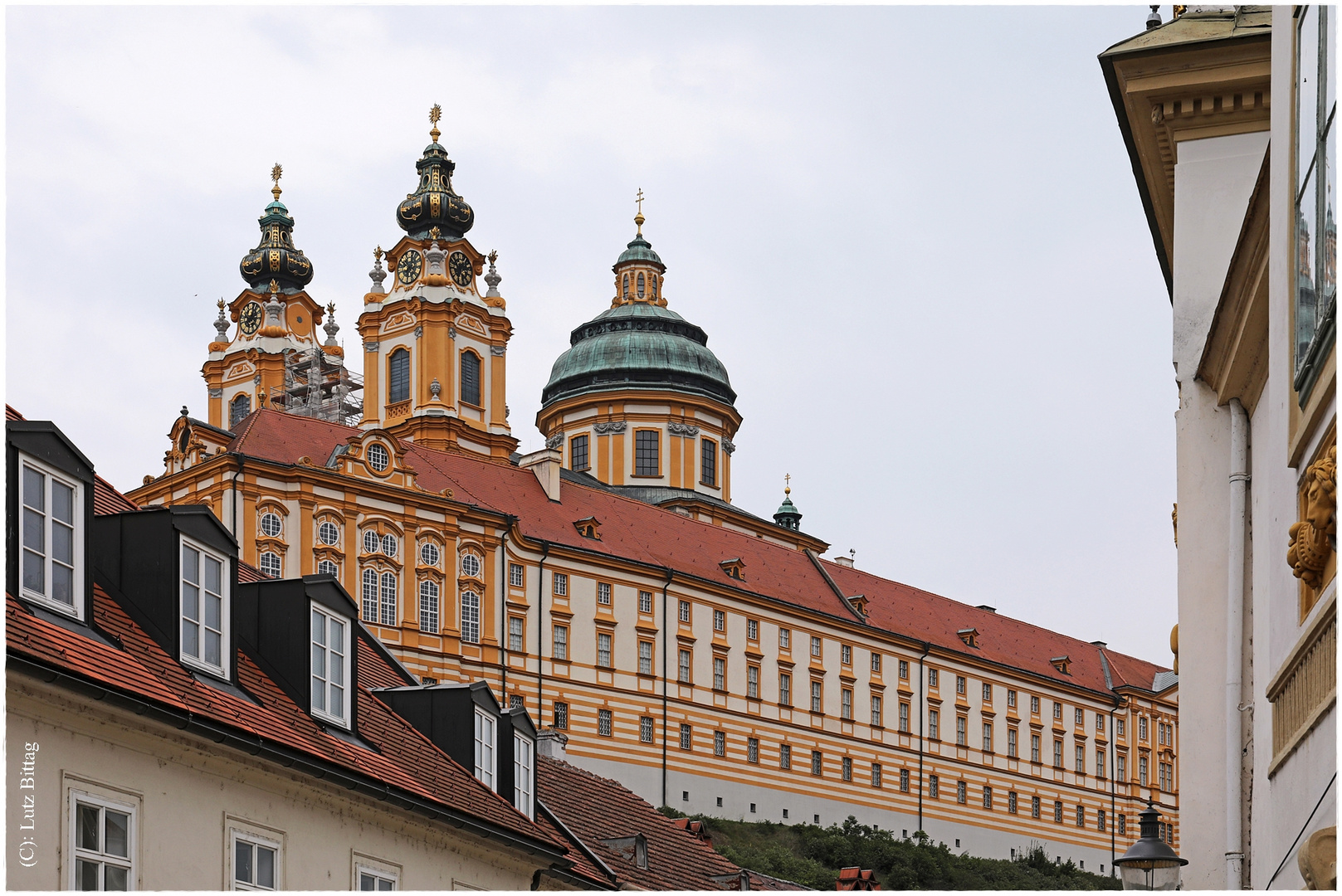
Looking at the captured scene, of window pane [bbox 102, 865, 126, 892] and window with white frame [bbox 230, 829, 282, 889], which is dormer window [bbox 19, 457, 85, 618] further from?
window with white frame [bbox 230, 829, 282, 889]

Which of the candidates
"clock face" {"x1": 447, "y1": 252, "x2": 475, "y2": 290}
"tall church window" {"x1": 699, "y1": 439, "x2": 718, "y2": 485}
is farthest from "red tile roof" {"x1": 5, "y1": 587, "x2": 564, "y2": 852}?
"tall church window" {"x1": 699, "y1": 439, "x2": 718, "y2": 485}

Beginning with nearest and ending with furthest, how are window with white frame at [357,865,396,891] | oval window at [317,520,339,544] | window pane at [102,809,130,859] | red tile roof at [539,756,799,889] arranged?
window pane at [102,809,130,859]
window with white frame at [357,865,396,891]
red tile roof at [539,756,799,889]
oval window at [317,520,339,544]

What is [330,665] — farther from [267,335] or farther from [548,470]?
[267,335]

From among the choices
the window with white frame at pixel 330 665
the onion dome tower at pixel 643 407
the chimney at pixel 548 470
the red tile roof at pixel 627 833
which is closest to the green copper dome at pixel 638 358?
the onion dome tower at pixel 643 407

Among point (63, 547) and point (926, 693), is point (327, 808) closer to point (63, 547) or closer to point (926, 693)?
point (63, 547)

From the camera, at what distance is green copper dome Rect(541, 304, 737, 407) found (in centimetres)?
10569

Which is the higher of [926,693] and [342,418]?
[342,418]

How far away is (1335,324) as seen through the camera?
9.29 metres

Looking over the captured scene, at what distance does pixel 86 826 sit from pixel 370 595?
58.4m

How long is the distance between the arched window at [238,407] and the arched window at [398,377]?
60.3ft

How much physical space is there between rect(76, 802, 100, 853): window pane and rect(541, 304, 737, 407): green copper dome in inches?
3568

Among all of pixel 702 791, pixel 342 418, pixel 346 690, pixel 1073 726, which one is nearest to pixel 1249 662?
pixel 346 690

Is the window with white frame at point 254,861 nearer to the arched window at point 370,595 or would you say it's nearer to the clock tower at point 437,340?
the arched window at point 370,595

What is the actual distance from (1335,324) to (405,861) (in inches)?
447
